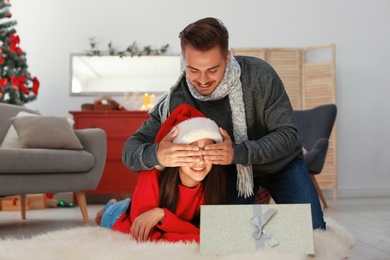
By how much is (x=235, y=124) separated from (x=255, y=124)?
93mm

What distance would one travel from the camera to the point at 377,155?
18.4 feet

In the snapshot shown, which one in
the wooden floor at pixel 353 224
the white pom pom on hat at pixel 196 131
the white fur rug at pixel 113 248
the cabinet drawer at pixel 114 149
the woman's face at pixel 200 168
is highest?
the white pom pom on hat at pixel 196 131

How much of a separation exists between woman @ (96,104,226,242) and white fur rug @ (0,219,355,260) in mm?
101

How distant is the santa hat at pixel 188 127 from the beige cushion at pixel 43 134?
1547 millimetres

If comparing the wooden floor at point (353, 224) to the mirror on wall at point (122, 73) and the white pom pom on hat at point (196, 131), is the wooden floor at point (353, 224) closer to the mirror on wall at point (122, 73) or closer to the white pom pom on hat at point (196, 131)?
the white pom pom on hat at point (196, 131)

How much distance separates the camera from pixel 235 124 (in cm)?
189

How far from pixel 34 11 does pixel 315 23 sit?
308 cm

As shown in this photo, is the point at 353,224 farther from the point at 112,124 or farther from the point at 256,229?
the point at 112,124

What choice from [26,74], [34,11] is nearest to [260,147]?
[26,74]

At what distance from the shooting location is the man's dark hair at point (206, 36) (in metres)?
1.67

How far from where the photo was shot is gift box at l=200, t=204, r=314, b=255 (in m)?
1.48

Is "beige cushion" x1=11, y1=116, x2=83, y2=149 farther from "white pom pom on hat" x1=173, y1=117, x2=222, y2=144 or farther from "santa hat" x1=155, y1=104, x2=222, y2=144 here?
"white pom pom on hat" x1=173, y1=117, x2=222, y2=144

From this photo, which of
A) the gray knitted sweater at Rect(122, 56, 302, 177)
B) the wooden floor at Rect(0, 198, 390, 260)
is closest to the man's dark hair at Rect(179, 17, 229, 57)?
the gray knitted sweater at Rect(122, 56, 302, 177)

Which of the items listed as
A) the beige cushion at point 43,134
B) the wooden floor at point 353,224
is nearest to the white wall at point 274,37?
the wooden floor at point 353,224
